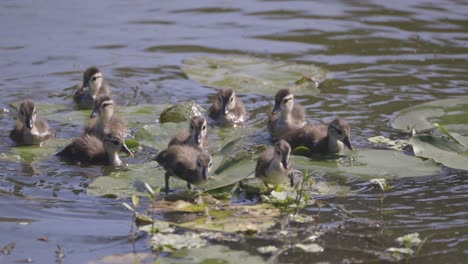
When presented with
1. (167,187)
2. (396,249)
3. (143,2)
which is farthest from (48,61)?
(396,249)

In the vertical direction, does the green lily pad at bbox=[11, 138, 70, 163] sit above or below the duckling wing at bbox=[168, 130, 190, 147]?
below

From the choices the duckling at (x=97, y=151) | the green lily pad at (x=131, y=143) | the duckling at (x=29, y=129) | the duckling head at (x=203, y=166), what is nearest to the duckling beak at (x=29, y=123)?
the duckling at (x=29, y=129)

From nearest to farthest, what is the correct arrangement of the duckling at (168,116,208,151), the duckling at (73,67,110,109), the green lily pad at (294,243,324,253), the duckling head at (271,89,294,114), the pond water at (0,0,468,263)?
the green lily pad at (294,243,324,253) < the pond water at (0,0,468,263) < the duckling at (168,116,208,151) < the duckling head at (271,89,294,114) < the duckling at (73,67,110,109)

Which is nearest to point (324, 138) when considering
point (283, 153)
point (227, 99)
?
point (283, 153)

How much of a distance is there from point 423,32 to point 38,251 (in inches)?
332

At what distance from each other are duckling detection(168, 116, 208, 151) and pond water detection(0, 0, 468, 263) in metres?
0.72

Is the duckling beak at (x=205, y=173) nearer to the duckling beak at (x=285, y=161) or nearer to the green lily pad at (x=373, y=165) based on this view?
the duckling beak at (x=285, y=161)

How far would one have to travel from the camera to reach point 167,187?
7695 millimetres

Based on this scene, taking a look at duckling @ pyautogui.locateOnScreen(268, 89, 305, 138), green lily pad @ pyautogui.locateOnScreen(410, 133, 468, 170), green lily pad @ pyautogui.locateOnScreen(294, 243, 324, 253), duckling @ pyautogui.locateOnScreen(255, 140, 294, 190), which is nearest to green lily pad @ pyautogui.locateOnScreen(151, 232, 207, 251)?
green lily pad @ pyautogui.locateOnScreen(294, 243, 324, 253)

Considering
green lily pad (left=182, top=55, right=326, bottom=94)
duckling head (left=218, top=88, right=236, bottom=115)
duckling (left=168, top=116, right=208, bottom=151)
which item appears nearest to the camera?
→ duckling (left=168, top=116, right=208, bottom=151)

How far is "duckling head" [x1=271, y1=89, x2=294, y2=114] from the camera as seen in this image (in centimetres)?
978

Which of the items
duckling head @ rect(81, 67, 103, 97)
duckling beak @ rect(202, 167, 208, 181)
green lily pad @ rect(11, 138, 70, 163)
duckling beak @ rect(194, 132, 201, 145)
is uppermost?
duckling beak @ rect(202, 167, 208, 181)

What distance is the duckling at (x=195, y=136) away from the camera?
8617 mm

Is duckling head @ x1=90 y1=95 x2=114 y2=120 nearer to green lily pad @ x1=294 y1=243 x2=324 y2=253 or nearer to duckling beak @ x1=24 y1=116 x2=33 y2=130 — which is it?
duckling beak @ x1=24 y1=116 x2=33 y2=130
